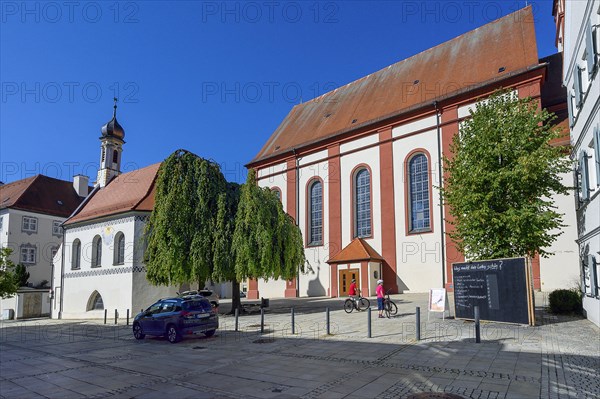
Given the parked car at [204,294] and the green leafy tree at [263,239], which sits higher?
the green leafy tree at [263,239]

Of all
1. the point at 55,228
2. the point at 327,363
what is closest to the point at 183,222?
the point at 327,363

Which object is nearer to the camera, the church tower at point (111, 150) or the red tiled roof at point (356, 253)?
the red tiled roof at point (356, 253)

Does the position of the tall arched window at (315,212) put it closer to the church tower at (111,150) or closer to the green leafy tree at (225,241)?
the green leafy tree at (225,241)

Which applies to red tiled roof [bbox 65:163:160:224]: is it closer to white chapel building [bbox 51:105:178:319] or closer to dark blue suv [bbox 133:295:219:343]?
white chapel building [bbox 51:105:178:319]

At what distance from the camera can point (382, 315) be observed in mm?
17906

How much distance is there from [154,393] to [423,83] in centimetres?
3033

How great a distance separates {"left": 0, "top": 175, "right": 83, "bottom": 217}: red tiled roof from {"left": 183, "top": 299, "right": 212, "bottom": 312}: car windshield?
36254mm

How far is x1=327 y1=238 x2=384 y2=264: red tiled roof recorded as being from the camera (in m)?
29.9

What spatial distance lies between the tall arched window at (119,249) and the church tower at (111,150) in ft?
51.5

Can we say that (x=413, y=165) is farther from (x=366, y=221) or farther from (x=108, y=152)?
(x=108, y=152)

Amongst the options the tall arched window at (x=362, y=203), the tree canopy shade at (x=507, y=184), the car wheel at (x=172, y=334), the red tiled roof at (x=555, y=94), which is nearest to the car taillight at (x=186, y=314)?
the car wheel at (x=172, y=334)

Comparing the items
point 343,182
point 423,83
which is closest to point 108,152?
point 343,182

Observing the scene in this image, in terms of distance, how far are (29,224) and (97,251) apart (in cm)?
2104

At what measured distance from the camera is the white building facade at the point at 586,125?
43.8ft
